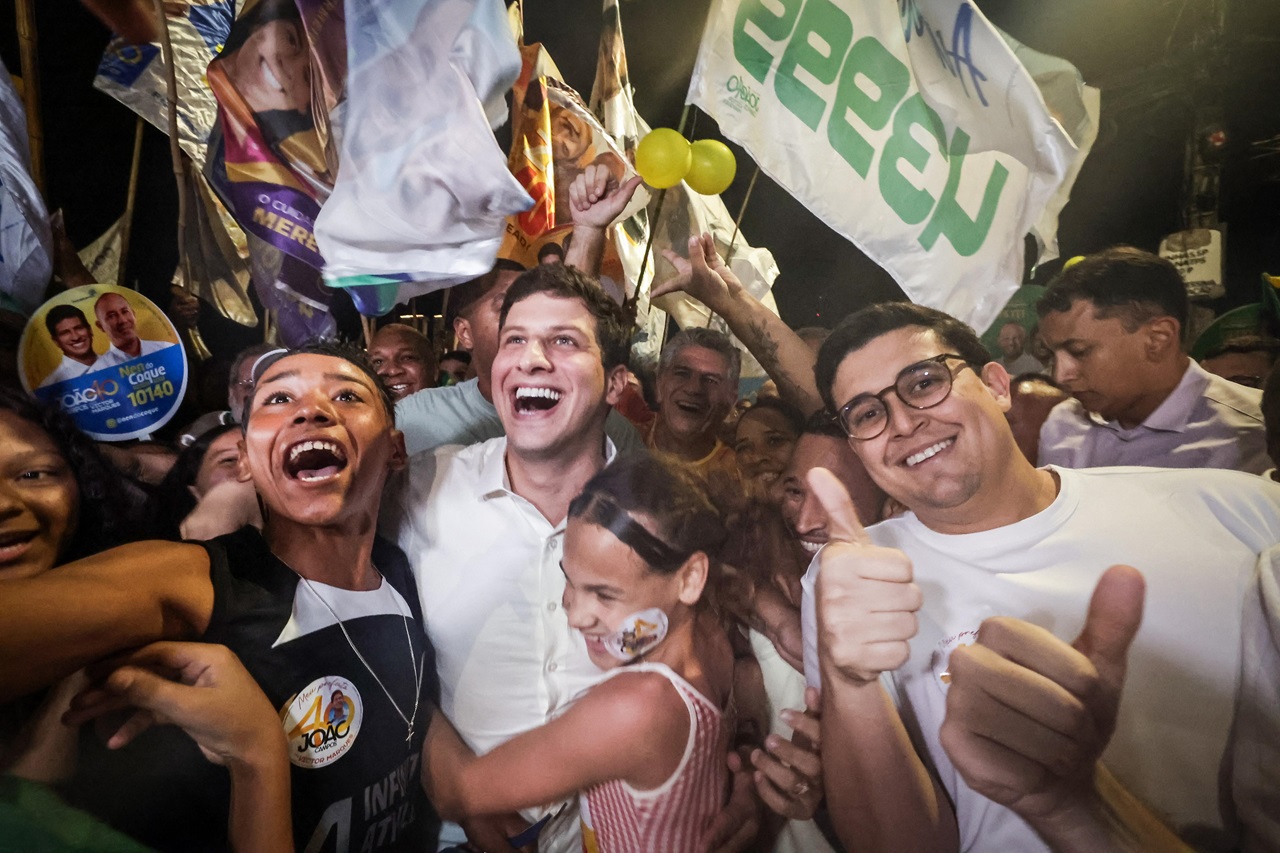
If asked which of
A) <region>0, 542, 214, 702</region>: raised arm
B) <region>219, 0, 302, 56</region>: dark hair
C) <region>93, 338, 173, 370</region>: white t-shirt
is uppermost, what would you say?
<region>219, 0, 302, 56</region>: dark hair

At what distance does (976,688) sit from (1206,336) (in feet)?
4.78

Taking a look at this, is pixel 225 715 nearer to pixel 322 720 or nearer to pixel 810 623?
pixel 322 720

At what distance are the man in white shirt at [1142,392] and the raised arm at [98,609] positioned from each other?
92.1 inches

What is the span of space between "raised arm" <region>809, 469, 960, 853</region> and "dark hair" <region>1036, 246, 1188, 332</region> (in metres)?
1.04

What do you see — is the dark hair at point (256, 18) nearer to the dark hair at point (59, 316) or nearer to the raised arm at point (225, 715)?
the dark hair at point (59, 316)

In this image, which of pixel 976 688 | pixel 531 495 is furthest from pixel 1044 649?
pixel 531 495

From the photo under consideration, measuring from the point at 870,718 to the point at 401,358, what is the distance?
68.1 inches

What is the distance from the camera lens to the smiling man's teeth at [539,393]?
193 centimetres

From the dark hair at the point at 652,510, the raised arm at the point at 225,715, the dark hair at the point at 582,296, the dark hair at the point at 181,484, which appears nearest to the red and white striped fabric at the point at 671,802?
the dark hair at the point at 652,510

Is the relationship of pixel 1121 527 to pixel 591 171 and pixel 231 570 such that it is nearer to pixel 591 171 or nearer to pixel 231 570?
pixel 591 171

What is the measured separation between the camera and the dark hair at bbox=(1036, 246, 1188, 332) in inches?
87.2

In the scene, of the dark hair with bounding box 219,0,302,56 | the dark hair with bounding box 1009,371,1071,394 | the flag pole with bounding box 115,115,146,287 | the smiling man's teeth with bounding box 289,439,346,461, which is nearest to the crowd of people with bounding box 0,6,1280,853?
the smiling man's teeth with bounding box 289,439,346,461

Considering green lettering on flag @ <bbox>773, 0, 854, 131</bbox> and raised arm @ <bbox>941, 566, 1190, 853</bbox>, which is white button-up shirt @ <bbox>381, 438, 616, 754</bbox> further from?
green lettering on flag @ <bbox>773, 0, 854, 131</bbox>

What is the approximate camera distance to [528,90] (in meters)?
2.22
